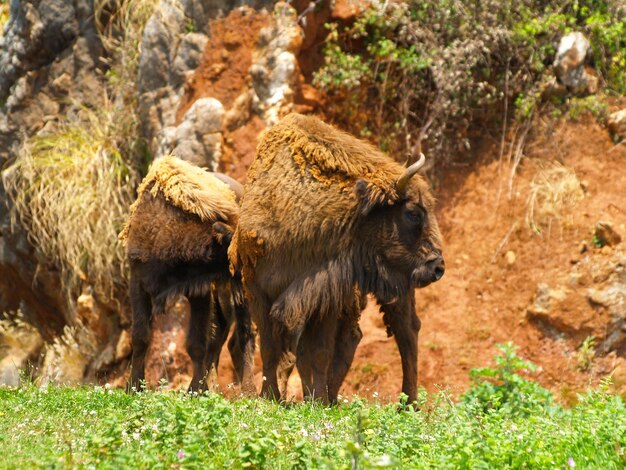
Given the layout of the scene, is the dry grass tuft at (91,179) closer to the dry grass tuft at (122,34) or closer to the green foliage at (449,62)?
the dry grass tuft at (122,34)

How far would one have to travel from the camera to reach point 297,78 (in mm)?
11070

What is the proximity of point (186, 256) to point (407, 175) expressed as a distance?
94.9 inches

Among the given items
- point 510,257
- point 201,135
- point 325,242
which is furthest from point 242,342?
point 510,257

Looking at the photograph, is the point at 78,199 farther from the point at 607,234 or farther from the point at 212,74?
the point at 607,234

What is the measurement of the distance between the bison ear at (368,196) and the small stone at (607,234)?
3.88 m

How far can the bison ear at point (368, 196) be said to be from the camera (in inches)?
275

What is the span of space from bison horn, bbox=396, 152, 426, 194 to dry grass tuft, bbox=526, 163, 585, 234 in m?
3.68

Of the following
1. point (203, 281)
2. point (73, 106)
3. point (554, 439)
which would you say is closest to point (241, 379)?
point (203, 281)

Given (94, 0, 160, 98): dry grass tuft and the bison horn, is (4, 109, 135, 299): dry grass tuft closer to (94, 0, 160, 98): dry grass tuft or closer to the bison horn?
(94, 0, 160, 98): dry grass tuft

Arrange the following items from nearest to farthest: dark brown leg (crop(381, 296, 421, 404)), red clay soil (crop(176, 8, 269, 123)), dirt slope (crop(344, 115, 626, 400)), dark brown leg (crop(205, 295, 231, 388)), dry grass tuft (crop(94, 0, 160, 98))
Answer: dark brown leg (crop(381, 296, 421, 404)) → dark brown leg (crop(205, 295, 231, 388)) → dirt slope (crop(344, 115, 626, 400)) → red clay soil (crop(176, 8, 269, 123)) → dry grass tuft (crop(94, 0, 160, 98))

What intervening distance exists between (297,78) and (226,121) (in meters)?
0.99

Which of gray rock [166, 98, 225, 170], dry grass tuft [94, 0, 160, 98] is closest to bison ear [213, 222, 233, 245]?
gray rock [166, 98, 225, 170]

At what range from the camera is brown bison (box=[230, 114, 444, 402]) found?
23.1 ft

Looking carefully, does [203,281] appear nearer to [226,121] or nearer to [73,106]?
[226,121]
